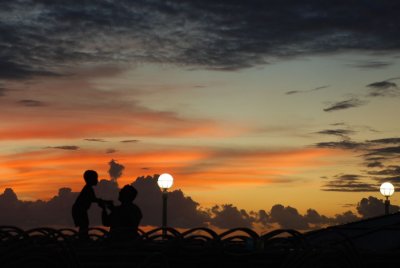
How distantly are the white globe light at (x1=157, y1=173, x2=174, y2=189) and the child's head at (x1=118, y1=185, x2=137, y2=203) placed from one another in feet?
36.7

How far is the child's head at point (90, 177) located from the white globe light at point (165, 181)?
11.0m

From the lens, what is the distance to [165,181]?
30141mm

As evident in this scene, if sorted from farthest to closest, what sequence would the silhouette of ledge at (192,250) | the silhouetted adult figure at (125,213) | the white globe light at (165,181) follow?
1. the white globe light at (165,181)
2. the silhouetted adult figure at (125,213)
3. the silhouette of ledge at (192,250)

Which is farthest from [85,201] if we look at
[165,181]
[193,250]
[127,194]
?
[165,181]

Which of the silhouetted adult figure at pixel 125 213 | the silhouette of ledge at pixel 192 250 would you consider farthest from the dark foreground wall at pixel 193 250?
the silhouetted adult figure at pixel 125 213

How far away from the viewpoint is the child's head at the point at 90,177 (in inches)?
747

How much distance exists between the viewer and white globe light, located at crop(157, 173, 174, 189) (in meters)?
30.1

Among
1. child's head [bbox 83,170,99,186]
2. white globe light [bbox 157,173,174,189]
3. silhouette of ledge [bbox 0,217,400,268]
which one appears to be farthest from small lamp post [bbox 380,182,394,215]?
silhouette of ledge [bbox 0,217,400,268]

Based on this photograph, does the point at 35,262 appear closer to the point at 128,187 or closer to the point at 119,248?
the point at 119,248

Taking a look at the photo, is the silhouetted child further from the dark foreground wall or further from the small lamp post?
the small lamp post

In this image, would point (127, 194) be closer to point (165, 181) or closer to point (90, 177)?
point (90, 177)

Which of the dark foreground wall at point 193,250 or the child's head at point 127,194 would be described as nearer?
the dark foreground wall at point 193,250

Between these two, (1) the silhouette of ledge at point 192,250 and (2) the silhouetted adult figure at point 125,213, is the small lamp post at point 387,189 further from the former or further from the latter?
(1) the silhouette of ledge at point 192,250

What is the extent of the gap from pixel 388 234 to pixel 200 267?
12003 mm
